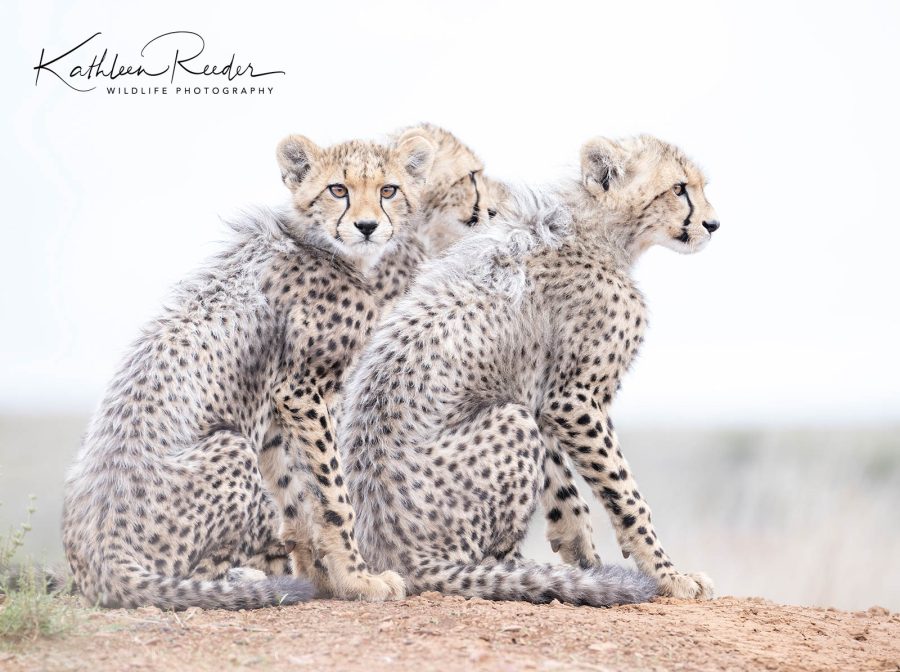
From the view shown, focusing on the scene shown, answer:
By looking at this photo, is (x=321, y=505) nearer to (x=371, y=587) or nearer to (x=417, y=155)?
(x=371, y=587)

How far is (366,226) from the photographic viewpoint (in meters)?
4.91

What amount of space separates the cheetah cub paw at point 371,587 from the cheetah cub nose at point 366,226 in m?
1.41

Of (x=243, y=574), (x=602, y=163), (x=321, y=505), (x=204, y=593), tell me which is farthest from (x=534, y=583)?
(x=602, y=163)

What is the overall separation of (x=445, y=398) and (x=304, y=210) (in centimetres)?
107

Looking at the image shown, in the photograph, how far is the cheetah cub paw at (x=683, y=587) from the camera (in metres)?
5.01

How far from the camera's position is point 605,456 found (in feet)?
16.6

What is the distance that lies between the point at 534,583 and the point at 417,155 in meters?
1.99

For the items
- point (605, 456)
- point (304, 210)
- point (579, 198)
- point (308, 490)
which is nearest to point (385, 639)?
point (308, 490)

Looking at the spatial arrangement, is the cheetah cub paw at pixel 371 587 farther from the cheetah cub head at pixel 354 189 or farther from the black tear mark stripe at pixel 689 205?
the black tear mark stripe at pixel 689 205

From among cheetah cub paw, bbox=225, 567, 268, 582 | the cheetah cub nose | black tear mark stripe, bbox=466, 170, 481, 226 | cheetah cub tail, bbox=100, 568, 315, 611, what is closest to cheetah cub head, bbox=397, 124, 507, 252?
black tear mark stripe, bbox=466, 170, 481, 226

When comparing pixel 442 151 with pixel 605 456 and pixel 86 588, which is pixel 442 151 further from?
pixel 86 588

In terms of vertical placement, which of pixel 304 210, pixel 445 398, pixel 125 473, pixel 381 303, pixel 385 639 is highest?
pixel 304 210

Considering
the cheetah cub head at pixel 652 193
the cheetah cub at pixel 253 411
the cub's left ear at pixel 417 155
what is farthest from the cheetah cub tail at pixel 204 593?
the cheetah cub head at pixel 652 193

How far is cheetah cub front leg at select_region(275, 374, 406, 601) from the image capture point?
4598mm
